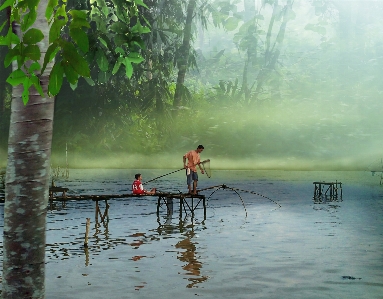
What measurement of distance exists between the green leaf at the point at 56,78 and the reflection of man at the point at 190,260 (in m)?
13.1

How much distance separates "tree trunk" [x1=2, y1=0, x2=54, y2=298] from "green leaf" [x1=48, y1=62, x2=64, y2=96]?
1797 mm

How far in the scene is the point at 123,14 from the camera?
27.3ft

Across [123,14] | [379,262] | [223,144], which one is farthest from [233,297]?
[223,144]

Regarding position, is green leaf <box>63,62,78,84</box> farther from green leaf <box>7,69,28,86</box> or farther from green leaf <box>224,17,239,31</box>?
green leaf <box>224,17,239,31</box>

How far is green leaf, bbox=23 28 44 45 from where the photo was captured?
4.23 metres

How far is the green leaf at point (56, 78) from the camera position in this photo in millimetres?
4293

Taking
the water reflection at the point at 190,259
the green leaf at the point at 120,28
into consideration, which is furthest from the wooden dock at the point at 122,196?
the green leaf at the point at 120,28

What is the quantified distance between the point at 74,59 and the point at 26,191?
229 centimetres

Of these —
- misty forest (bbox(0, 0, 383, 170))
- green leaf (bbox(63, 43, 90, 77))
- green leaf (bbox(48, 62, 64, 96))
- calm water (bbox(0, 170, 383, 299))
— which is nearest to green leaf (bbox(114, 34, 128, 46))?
green leaf (bbox(48, 62, 64, 96))

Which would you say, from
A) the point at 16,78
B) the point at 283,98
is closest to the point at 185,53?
the point at 16,78

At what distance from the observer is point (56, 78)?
4340 millimetres

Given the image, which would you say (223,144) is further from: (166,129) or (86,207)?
(166,129)

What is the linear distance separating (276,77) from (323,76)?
4077 centimetres

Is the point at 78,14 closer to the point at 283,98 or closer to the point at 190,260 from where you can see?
the point at 190,260
